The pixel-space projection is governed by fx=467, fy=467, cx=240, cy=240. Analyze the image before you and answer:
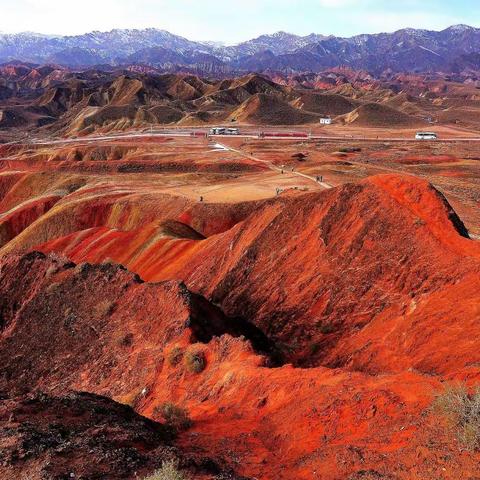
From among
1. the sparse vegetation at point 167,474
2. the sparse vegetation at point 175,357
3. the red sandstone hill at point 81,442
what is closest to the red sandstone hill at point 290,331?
the sparse vegetation at point 175,357

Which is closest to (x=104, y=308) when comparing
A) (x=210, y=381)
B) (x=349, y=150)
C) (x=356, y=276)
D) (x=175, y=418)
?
(x=210, y=381)

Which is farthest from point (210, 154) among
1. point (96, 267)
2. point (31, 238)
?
point (96, 267)

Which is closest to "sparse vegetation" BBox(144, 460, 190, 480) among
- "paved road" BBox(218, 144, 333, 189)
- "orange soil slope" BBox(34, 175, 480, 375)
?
"orange soil slope" BBox(34, 175, 480, 375)

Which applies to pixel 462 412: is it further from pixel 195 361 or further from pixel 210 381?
pixel 195 361

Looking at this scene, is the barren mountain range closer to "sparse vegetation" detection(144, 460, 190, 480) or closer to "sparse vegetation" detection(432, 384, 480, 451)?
"sparse vegetation" detection(432, 384, 480, 451)

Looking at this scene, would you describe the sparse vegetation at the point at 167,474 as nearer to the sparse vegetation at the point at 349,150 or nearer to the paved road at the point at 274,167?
the paved road at the point at 274,167

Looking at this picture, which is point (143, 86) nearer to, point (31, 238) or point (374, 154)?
point (374, 154)
